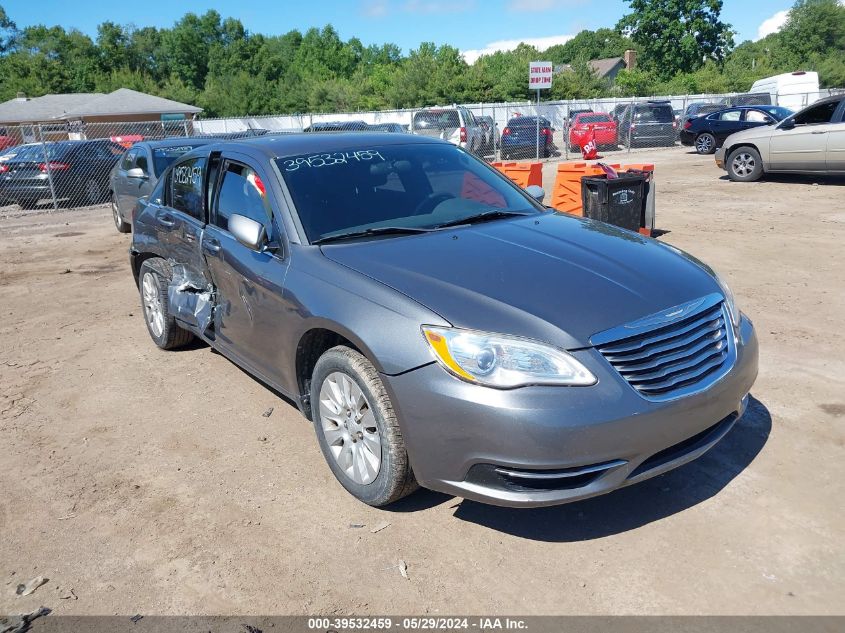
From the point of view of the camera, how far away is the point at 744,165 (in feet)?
49.6

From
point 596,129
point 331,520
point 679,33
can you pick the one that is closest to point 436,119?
point 596,129

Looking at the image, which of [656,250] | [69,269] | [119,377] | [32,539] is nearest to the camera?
[32,539]

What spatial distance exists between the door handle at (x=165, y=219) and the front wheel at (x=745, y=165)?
13203mm

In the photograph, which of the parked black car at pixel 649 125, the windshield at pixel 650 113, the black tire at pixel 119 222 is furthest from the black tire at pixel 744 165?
the black tire at pixel 119 222

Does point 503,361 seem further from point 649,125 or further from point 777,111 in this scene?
point 649,125

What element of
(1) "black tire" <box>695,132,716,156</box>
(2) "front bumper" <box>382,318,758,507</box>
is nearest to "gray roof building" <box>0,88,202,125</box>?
(1) "black tire" <box>695,132,716,156</box>

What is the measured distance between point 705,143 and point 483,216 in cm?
2160

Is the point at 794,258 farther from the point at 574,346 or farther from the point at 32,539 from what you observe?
the point at 32,539

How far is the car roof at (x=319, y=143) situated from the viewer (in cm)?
430

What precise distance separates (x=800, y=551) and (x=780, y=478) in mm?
613

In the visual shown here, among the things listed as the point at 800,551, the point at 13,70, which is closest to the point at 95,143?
the point at 800,551

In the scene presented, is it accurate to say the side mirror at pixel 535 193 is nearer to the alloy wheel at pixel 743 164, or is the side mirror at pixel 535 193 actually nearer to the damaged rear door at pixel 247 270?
the damaged rear door at pixel 247 270

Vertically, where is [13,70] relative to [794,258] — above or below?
above

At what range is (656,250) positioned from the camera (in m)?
3.76
